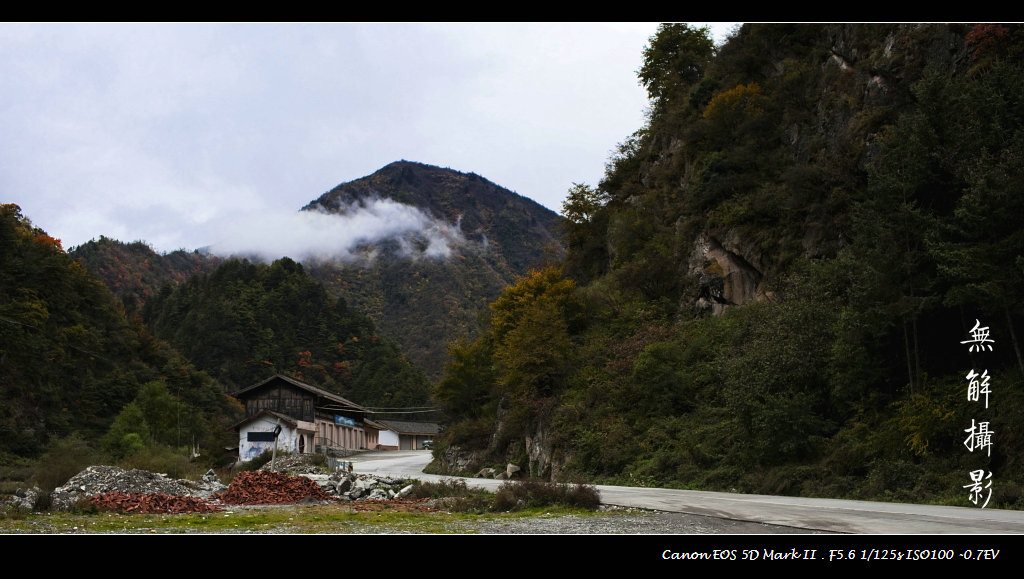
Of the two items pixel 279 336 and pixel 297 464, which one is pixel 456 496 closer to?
pixel 297 464

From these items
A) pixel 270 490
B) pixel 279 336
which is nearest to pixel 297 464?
pixel 270 490

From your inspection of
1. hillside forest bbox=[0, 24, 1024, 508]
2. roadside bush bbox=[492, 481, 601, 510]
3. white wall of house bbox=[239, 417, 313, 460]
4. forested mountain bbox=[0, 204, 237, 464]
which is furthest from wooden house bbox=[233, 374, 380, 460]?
roadside bush bbox=[492, 481, 601, 510]

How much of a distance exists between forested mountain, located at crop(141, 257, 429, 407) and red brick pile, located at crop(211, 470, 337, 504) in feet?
252

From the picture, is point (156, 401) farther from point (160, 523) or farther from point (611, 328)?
point (160, 523)

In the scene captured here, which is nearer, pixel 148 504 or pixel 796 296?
pixel 148 504

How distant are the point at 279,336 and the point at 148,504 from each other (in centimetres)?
9974

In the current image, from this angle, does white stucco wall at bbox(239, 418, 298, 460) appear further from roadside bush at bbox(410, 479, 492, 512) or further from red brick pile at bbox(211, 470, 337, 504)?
roadside bush at bbox(410, 479, 492, 512)

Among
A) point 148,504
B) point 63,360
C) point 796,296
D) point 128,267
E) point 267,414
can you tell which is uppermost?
point 128,267

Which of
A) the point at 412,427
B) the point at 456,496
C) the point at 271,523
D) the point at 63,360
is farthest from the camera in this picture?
→ the point at 412,427

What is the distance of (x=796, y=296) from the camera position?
24.5m

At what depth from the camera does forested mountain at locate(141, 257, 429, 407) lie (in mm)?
104562

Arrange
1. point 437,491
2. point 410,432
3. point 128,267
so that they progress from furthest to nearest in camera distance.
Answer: point 128,267
point 410,432
point 437,491
